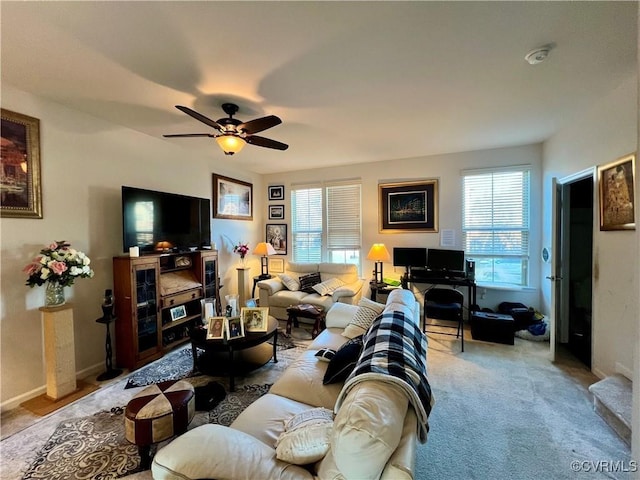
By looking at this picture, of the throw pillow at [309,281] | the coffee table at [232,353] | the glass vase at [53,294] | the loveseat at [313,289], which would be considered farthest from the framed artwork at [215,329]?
the throw pillow at [309,281]

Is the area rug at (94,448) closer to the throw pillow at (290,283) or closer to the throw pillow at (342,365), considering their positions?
the throw pillow at (342,365)

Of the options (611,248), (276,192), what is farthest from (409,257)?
(276,192)

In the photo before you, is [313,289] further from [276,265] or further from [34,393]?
[34,393]

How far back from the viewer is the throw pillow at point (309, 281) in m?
4.71

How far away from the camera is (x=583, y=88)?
2391mm

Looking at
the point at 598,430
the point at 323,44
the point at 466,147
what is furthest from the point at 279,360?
the point at 466,147

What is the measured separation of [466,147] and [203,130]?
12.4 feet

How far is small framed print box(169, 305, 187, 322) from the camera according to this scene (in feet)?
11.2

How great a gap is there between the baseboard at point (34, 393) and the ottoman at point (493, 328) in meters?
4.66

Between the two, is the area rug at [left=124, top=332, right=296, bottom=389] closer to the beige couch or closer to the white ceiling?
the beige couch

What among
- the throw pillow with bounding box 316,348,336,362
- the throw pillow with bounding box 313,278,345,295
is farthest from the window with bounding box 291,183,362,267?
the throw pillow with bounding box 316,348,336,362

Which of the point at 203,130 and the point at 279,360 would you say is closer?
the point at 279,360

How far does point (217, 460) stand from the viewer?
1.01 meters

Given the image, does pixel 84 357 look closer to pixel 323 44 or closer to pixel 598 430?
pixel 323 44
